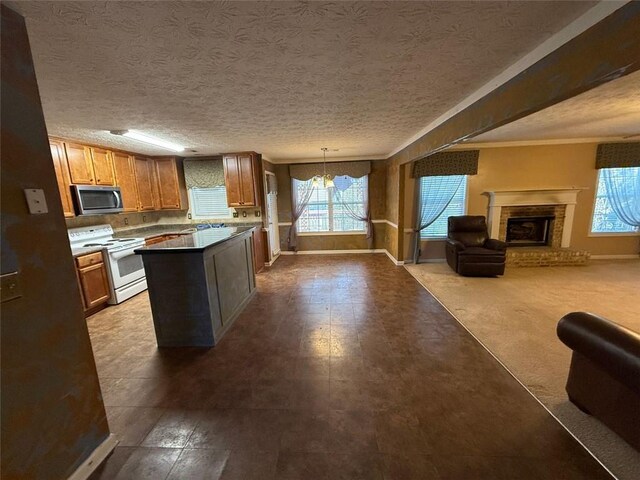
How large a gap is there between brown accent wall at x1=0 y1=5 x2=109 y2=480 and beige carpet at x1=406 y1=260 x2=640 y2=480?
2.94 meters

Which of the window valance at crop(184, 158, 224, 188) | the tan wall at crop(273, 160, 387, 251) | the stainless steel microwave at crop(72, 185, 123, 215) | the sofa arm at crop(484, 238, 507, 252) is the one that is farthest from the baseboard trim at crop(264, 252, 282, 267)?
the sofa arm at crop(484, 238, 507, 252)

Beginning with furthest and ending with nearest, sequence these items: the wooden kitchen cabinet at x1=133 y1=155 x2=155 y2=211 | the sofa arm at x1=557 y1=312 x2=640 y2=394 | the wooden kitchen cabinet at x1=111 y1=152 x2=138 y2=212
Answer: the wooden kitchen cabinet at x1=133 y1=155 x2=155 y2=211 < the wooden kitchen cabinet at x1=111 y1=152 x2=138 y2=212 < the sofa arm at x1=557 y1=312 x2=640 y2=394

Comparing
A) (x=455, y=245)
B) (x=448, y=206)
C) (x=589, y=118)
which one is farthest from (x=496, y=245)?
(x=589, y=118)

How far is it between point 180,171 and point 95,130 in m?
2.21

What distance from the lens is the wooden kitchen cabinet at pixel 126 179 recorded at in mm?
4312

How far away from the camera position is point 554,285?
13.0 ft

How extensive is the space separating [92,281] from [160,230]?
1.95 meters

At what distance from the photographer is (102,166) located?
4.03 meters

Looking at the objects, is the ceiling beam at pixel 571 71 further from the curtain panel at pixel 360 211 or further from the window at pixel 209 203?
the window at pixel 209 203

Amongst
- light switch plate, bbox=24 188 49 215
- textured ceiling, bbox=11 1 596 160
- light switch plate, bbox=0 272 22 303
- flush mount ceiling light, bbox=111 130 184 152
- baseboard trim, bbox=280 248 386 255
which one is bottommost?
baseboard trim, bbox=280 248 386 255

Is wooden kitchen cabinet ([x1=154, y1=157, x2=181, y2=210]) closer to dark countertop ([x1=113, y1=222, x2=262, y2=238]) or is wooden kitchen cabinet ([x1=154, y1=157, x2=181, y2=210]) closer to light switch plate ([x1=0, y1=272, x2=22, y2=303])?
dark countertop ([x1=113, y1=222, x2=262, y2=238])

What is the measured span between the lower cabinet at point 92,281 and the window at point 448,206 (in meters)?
5.61

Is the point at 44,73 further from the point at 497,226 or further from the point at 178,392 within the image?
the point at 497,226

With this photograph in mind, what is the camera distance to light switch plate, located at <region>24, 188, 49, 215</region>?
120cm
